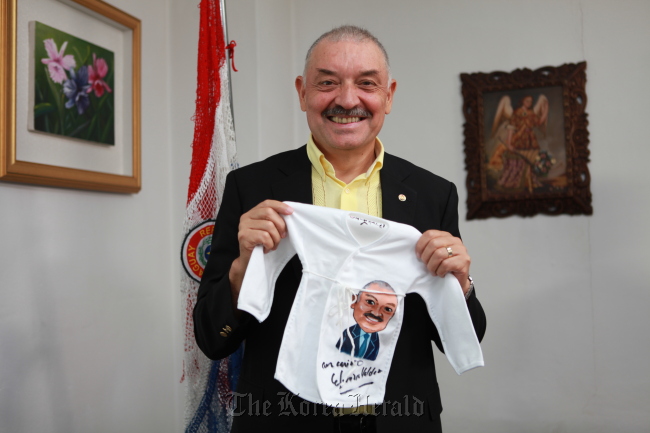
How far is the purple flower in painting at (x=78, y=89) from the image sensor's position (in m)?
2.20

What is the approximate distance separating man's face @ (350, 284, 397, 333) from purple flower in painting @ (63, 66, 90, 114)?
1.47 meters

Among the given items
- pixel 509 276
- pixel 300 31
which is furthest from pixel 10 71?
pixel 509 276

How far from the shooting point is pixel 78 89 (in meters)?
2.24

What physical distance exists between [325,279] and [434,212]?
379mm

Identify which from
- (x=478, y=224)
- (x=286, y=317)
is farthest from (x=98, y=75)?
(x=478, y=224)

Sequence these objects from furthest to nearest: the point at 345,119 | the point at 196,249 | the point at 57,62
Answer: the point at 57,62
the point at 196,249
the point at 345,119

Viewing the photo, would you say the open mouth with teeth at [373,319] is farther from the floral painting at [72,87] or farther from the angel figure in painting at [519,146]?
the angel figure in painting at [519,146]

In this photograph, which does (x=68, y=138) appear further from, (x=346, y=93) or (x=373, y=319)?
(x=373, y=319)

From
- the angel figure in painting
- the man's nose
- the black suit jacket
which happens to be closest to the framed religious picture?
the angel figure in painting

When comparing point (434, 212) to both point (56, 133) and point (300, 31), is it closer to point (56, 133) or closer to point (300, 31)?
point (56, 133)

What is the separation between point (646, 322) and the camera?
2.75 meters

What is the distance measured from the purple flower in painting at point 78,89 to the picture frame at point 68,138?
144mm

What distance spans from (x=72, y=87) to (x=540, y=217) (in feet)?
7.67

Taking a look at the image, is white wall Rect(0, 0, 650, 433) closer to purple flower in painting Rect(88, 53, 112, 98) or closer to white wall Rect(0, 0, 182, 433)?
white wall Rect(0, 0, 182, 433)
